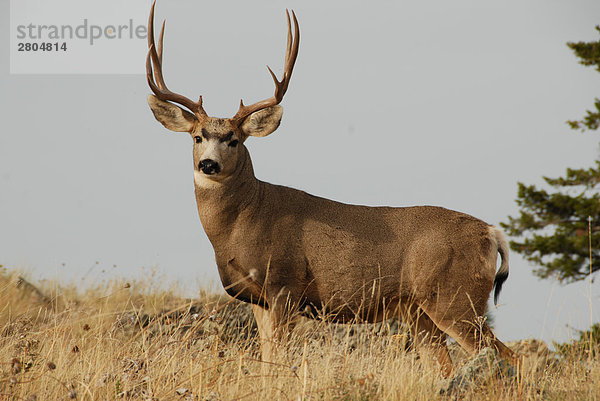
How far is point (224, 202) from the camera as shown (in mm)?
7230

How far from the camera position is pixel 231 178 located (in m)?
7.26

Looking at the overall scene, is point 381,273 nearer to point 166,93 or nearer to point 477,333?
point 477,333

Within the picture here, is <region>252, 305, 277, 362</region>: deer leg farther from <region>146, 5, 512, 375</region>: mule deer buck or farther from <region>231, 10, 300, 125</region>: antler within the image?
<region>231, 10, 300, 125</region>: antler

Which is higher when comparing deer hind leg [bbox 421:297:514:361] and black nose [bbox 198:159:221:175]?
black nose [bbox 198:159:221:175]

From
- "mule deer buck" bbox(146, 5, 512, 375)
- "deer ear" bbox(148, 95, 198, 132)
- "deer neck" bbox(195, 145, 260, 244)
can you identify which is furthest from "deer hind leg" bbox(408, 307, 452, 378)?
"deer ear" bbox(148, 95, 198, 132)

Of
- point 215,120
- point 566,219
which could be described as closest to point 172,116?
point 215,120

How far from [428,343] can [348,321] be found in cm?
95

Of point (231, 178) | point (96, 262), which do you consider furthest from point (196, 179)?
point (96, 262)

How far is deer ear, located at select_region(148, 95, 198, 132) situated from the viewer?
7.52m

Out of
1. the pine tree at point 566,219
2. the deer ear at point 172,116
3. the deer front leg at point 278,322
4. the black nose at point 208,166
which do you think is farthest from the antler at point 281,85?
the pine tree at point 566,219

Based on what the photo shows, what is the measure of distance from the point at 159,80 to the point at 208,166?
1.88m

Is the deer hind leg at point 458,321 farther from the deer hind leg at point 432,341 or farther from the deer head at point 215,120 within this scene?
the deer head at point 215,120

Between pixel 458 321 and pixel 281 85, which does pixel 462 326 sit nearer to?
pixel 458 321

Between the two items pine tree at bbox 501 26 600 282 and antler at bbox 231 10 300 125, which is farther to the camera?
pine tree at bbox 501 26 600 282
